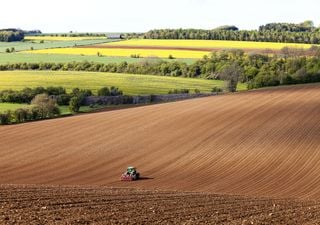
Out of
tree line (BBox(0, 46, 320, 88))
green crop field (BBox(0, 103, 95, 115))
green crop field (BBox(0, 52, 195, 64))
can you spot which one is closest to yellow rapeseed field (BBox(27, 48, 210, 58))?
green crop field (BBox(0, 52, 195, 64))

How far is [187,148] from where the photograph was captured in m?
46.5

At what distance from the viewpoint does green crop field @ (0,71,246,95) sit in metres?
94.7

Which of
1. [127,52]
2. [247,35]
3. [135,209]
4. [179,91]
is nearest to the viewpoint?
[135,209]

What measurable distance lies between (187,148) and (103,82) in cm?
5625

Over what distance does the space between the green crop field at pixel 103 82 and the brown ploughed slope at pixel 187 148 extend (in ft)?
99.8

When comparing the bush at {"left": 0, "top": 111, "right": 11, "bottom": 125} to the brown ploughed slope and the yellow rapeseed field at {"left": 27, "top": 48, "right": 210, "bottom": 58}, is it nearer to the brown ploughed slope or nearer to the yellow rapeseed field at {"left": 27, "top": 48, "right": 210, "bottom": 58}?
the brown ploughed slope

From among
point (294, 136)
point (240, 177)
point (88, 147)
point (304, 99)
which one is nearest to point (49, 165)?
point (88, 147)

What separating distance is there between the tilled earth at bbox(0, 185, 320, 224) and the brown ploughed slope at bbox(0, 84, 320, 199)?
9762 mm

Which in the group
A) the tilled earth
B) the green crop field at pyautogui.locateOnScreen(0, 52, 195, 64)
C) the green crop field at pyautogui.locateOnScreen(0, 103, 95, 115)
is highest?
the tilled earth

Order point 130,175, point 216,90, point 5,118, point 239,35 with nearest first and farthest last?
point 130,175 < point 5,118 < point 216,90 < point 239,35

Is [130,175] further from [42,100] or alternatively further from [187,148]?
[42,100]

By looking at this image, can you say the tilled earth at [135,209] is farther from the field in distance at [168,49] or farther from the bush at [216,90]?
the field in distance at [168,49]

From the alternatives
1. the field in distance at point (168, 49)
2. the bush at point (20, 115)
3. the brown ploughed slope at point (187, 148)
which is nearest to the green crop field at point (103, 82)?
the bush at point (20, 115)

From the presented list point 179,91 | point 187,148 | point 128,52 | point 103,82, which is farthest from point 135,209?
point 128,52
